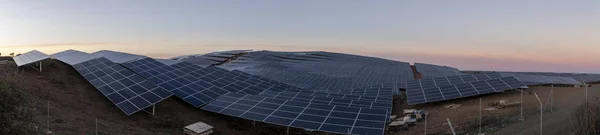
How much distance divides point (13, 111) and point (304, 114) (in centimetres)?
1268

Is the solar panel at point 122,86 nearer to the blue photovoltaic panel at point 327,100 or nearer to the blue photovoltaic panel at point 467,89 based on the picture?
the blue photovoltaic panel at point 327,100

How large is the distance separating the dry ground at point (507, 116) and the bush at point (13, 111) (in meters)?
16.9

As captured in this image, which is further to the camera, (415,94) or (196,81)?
(415,94)

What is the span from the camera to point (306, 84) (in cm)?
4097

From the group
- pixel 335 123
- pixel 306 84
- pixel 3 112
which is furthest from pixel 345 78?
pixel 3 112

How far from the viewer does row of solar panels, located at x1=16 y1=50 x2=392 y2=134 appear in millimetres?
18444

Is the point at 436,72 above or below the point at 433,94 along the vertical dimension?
above

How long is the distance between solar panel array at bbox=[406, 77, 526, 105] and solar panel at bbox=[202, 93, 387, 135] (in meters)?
8.68

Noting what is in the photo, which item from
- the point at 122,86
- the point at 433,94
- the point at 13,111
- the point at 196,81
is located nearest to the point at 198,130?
the point at 122,86

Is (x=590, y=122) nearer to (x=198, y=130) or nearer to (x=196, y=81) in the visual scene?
(x=198, y=130)

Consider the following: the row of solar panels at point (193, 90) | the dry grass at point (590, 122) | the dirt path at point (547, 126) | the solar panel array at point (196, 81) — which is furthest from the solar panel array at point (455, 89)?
the dry grass at point (590, 122)

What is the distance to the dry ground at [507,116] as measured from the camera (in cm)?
1593

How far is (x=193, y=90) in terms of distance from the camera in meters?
24.1

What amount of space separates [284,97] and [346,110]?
493cm
